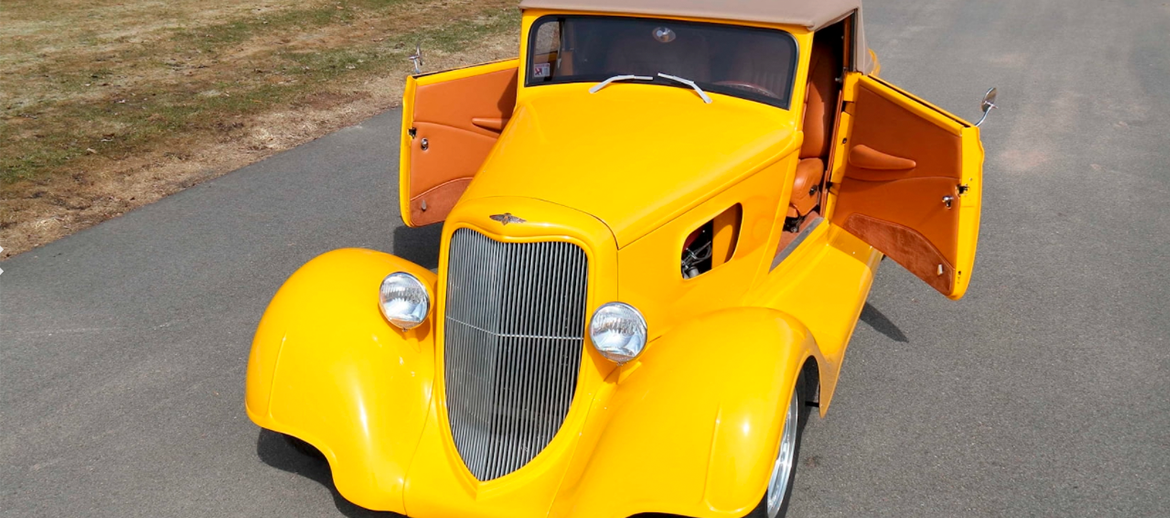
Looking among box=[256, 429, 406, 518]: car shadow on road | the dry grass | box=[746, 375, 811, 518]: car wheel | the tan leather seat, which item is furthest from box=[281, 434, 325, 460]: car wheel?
the dry grass

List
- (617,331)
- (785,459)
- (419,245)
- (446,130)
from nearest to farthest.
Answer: (617,331) → (785,459) → (446,130) → (419,245)

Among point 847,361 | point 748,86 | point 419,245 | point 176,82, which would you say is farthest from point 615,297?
point 176,82

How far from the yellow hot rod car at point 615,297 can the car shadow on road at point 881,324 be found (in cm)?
59

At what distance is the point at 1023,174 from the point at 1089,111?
108 inches

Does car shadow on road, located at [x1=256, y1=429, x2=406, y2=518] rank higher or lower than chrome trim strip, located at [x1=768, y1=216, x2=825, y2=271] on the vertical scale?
lower

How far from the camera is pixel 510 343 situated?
3.66m

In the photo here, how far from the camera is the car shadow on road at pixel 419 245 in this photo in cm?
645

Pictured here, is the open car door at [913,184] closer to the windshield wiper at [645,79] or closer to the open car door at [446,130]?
the windshield wiper at [645,79]

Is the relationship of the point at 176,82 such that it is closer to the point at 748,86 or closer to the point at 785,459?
the point at 748,86

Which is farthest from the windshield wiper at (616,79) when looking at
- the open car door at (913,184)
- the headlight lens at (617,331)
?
Result: the headlight lens at (617,331)

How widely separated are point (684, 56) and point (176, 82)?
7543 millimetres

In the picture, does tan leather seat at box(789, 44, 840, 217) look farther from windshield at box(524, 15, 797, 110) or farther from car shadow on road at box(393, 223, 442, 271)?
car shadow on road at box(393, 223, 442, 271)

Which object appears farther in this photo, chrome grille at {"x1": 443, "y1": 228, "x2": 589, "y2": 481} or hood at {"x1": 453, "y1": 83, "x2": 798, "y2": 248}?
hood at {"x1": 453, "y1": 83, "x2": 798, "y2": 248}

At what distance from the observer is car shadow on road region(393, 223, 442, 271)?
6.45 m
